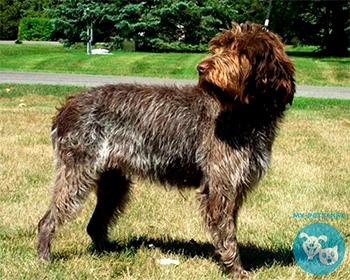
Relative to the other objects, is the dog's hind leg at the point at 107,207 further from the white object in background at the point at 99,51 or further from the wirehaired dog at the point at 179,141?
the white object in background at the point at 99,51

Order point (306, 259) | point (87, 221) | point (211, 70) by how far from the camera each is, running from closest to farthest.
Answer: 1. point (211, 70)
2. point (306, 259)
3. point (87, 221)

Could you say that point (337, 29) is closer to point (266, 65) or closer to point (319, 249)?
point (319, 249)

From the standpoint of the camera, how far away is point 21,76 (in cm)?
2097

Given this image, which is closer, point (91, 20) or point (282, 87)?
point (282, 87)

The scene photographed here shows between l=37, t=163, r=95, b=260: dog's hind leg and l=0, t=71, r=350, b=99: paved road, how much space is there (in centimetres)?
1312

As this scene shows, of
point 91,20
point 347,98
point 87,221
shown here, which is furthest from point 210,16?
point 87,221

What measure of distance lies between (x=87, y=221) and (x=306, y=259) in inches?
88.0

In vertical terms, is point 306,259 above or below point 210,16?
above

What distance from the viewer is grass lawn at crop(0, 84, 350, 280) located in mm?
4738

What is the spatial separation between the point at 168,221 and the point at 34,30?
4064cm

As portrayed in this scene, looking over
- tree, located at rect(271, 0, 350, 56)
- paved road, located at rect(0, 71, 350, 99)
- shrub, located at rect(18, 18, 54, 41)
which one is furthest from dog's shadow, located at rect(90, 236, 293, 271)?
shrub, located at rect(18, 18, 54, 41)

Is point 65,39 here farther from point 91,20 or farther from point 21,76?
point 21,76

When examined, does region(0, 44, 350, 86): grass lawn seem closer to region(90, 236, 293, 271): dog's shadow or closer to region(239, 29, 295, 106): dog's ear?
region(90, 236, 293, 271): dog's shadow

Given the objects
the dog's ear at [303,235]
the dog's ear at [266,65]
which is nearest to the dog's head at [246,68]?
the dog's ear at [266,65]
